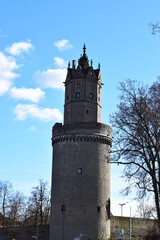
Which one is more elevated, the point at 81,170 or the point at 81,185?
the point at 81,170

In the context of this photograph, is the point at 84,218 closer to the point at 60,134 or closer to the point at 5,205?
the point at 60,134

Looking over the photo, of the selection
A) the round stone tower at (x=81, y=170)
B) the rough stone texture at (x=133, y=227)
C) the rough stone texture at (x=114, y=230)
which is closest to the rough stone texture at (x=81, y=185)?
the round stone tower at (x=81, y=170)

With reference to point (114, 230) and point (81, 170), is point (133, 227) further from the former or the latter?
point (81, 170)

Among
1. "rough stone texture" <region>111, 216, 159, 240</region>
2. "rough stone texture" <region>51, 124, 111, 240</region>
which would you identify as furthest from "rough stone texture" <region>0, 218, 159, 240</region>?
"rough stone texture" <region>51, 124, 111, 240</region>

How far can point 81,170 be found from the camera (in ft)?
127

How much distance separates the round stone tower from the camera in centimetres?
3775

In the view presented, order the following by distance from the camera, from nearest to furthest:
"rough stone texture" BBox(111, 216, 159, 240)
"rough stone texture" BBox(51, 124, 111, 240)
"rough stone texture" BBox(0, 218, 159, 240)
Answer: "rough stone texture" BBox(51, 124, 111, 240) → "rough stone texture" BBox(111, 216, 159, 240) → "rough stone texture" BBox(0, 218, 159, 240)

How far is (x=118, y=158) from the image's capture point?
21594 millimetres

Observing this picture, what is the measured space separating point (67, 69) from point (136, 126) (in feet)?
78.6

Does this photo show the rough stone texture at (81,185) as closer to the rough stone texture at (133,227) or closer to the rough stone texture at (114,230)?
the rough stone texture at (133,227)

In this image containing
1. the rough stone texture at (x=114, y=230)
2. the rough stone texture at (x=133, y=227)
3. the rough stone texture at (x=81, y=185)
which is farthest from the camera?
the rough stone texture at (x=114, y=230)

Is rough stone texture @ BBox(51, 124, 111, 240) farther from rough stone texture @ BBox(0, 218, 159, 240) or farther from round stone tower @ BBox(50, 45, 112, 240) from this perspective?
rough stone texture @ BBox(0, 218, 159, 240)

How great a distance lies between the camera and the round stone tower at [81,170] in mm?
37750

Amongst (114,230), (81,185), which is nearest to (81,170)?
(81,185)
